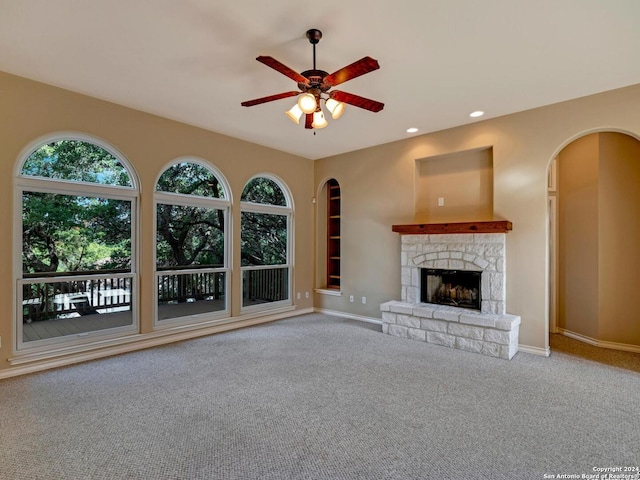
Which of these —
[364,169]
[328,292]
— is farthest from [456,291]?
[364,169]

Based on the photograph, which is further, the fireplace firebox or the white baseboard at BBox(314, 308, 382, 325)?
the white baseboard at BBox(314, 308, 382, 325)

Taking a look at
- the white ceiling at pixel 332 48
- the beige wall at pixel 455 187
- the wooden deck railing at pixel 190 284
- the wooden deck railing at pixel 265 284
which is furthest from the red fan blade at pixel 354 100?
the wooden deck railing at pixel 265 284

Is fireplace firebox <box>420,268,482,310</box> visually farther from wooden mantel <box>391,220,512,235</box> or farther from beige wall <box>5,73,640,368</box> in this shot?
wooden mantel <box>391,220,512,235</box>

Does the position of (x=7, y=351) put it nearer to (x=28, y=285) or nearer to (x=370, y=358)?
(x=28, y=285)

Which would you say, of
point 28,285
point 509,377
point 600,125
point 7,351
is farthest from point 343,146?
point 7,351

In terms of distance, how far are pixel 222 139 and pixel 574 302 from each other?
5.80 metres

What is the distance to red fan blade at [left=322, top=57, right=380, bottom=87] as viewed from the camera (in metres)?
2.29

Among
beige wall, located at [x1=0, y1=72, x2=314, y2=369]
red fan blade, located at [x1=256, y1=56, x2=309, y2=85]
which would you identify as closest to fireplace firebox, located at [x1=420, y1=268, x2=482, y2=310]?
beige wall, located at [x1=0, y1=72, x2=314, y2=369]

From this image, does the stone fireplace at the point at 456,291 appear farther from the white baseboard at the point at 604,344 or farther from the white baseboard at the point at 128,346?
the white baseboard at the point at 128,346

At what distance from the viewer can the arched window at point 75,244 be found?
11.5 ft

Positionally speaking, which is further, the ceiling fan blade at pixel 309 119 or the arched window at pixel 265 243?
the arched window at pixel 265 243

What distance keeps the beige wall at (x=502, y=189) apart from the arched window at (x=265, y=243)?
1097 mm

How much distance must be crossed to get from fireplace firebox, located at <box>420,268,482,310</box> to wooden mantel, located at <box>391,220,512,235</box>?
0.61 metres

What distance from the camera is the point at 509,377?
10.8 feet
